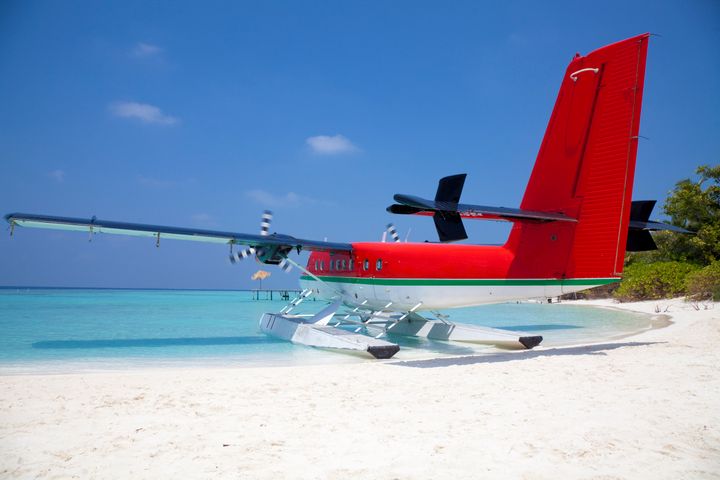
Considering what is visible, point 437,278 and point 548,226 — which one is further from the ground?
point 548,226

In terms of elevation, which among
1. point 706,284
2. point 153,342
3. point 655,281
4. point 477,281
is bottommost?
point 153,342

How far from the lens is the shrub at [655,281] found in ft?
106

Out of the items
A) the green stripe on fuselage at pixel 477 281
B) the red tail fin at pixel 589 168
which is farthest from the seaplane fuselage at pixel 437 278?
the red tail fin at pixel 589 168

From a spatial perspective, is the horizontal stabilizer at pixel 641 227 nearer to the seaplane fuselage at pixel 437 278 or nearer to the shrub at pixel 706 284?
the seaplane fuselage at pixel 437 278

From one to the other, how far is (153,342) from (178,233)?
12.5ft

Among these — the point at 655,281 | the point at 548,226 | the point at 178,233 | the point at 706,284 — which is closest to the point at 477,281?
the point at 548,226

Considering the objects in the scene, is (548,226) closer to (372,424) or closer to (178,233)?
(372,424)

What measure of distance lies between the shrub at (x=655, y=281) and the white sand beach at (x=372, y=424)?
29.3 metres

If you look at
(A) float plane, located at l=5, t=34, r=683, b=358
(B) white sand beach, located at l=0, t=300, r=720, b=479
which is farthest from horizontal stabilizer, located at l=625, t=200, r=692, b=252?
(B) white sand beach, located at l=0, t=300, r=720, b=479

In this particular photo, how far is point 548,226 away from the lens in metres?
9.48

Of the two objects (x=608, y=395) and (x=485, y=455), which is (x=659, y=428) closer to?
(x=608, y=395)

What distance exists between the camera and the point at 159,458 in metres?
3.67

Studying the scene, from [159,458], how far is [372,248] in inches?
377

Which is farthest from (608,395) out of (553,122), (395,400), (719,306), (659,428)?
(719,306)
